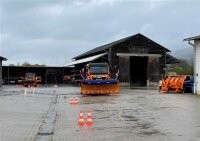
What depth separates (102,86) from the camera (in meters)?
35.0

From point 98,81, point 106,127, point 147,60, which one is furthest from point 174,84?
point 106,127

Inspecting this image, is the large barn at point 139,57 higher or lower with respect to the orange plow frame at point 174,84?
higher

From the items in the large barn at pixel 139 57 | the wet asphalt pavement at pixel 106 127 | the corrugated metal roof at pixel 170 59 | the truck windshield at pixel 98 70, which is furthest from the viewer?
the corrugated metal roof at pixel 170 59

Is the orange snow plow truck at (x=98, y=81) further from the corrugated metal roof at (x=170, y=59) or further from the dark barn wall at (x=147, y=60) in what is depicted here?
the corrugated metal roof at (x=170, y=59)

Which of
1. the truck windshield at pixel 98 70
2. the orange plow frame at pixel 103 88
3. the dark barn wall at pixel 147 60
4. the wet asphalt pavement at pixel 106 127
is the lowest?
the wet asphalt pavement at pixel 106 127

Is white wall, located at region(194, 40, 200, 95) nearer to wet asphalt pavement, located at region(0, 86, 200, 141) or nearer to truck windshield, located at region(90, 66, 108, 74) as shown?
truck windshield, located at region(90, 66, 108, 74)

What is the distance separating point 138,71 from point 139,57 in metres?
2.48

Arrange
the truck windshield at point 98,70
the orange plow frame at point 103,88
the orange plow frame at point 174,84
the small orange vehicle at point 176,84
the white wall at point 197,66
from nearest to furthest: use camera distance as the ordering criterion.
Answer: the white wall at point 197,66
the orange plow frame at point 103,88
the truck windshield at point 98,70
the small orange vehicle at point 176,84
the orange plow frame at point 174,84

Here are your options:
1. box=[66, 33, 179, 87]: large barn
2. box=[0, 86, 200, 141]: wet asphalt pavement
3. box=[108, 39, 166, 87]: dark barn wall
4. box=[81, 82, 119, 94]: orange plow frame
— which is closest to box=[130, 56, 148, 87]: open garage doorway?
box=[66, 33, 179, 87]: large barn

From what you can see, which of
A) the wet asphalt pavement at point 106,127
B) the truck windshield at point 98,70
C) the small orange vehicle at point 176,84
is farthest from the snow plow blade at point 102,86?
the wet asphalt pavement at point 106,127

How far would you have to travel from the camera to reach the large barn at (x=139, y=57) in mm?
58375

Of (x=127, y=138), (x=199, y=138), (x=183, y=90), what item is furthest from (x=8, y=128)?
(x=183, y=90)

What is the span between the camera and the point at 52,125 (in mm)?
14469

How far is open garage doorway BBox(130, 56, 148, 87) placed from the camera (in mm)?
62241
